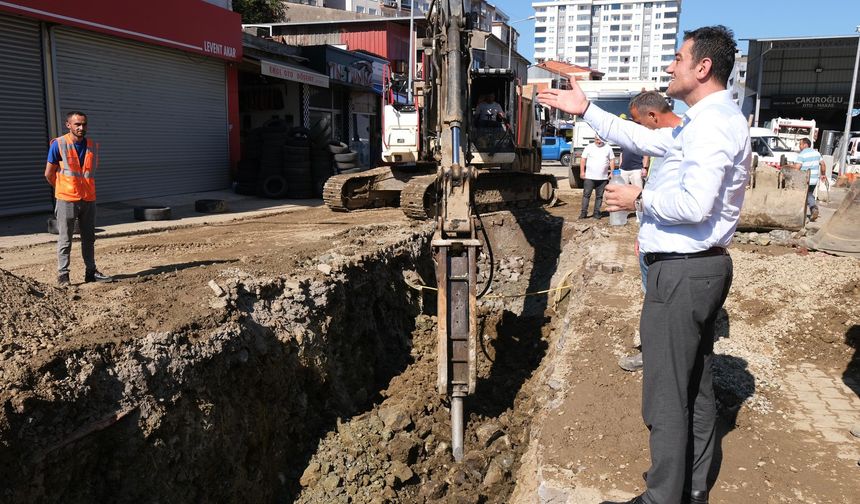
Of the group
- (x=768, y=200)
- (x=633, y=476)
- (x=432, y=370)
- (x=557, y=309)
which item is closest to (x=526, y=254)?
(x=557, y=309)

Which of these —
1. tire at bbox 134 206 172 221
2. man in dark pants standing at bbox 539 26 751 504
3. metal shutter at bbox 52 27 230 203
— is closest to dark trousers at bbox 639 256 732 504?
man in dark pants standing at bbox 539 26 751 504

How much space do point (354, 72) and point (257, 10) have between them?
14.6 meters

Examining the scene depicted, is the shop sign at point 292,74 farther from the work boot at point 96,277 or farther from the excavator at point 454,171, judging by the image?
the work boot at point 96,277

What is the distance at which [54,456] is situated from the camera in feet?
13.0

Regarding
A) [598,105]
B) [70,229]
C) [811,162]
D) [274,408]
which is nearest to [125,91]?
[70,229]

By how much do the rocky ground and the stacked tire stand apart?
822 centimetres

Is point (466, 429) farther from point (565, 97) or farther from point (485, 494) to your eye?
point (565, 97)

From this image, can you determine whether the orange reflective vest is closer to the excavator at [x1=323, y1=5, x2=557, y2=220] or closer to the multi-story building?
the excavator at [x1=323, y1=5, x2=557, y2=220]

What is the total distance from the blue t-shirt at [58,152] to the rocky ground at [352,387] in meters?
1.22

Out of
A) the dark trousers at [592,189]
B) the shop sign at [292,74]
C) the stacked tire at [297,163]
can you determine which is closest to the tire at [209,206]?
the stacked tire at [297,163]

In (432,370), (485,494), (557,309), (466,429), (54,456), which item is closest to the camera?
(54,456)

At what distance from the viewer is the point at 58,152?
6.88 m

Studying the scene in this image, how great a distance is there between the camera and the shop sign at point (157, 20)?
12.5m

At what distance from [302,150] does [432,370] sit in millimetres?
10905
